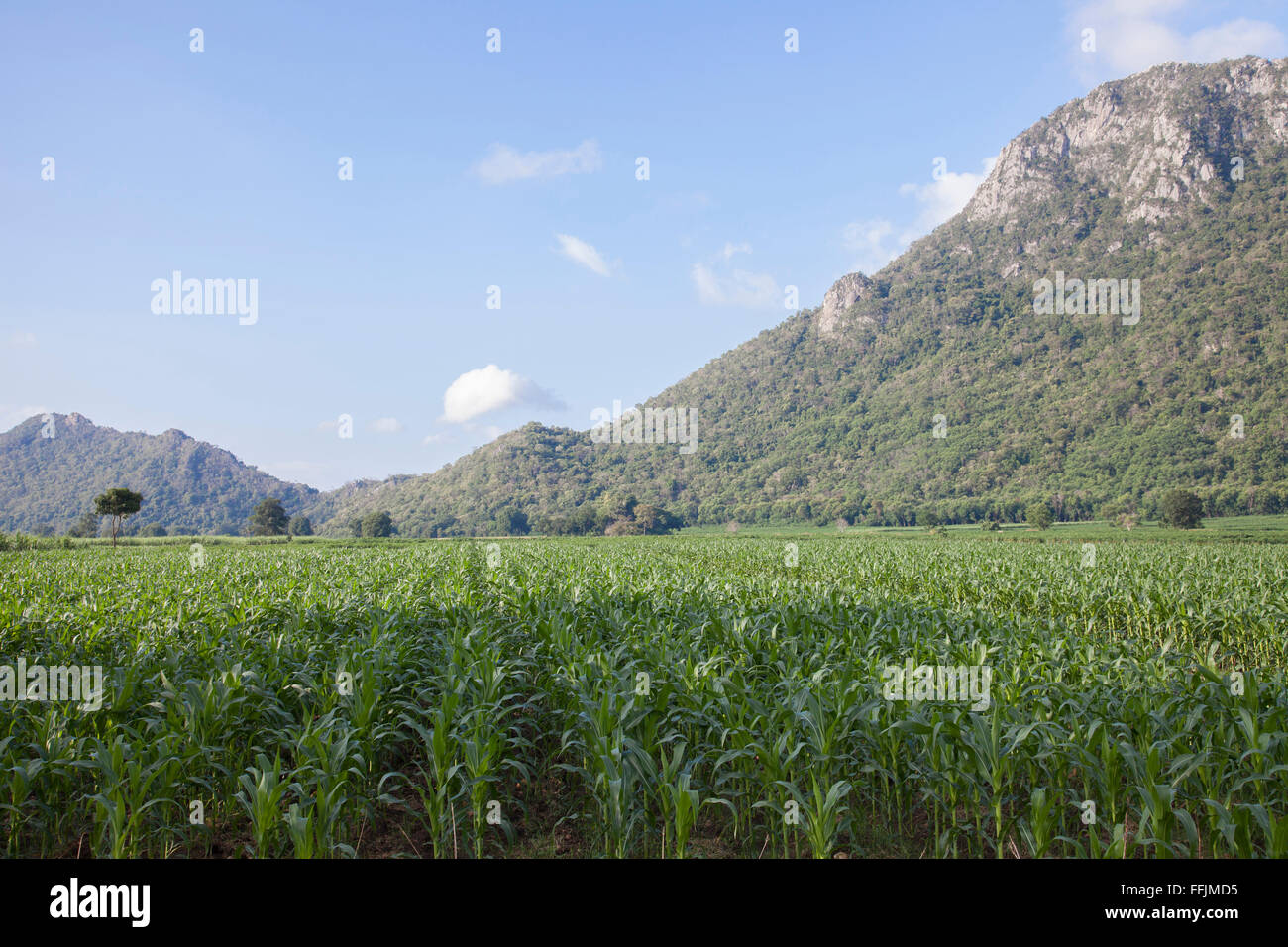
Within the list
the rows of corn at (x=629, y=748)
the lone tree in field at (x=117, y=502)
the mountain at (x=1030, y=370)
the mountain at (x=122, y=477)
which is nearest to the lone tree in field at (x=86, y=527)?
the mountain at (x=122, y=477)

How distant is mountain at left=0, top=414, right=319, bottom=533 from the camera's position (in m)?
114

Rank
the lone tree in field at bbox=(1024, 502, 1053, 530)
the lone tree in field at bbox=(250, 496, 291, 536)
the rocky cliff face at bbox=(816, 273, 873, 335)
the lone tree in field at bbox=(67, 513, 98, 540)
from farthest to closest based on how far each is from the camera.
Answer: the rocky cliff face at bbox=(816, 273, 873, 335)
the lone tree in field at bbox=(67, 513, 98, 540)
the lone tree in field at bbox=(250, 496, 291, 536)
the lone tree in field at bbox=(1024, 502, 1053, 530)

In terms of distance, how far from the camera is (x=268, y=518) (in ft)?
277

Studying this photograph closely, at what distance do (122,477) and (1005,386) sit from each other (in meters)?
177

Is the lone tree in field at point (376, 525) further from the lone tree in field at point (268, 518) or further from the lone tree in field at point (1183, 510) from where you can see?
the lone tree in field at point (1183, 510)

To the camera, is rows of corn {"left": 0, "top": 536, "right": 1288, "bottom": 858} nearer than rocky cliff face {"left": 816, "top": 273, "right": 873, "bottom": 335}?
Yes

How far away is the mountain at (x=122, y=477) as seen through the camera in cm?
11444

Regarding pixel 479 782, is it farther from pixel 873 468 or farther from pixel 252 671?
pixel 873 468

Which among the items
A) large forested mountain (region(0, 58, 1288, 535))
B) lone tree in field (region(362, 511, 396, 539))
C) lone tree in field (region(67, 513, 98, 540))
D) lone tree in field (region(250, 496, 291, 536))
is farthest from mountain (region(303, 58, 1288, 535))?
lone tree in field (region(67, 513, 98, 540))

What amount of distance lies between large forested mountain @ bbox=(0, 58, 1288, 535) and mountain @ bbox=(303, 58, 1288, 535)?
1.43 feet

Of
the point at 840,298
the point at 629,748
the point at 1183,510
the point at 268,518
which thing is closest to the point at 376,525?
the point at 268,518

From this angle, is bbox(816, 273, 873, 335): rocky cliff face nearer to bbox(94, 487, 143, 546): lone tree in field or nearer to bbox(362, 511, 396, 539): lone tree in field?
bbox(362, 511, 396, 539): lone tree in field

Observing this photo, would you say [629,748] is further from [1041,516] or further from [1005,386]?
[1005,386]
